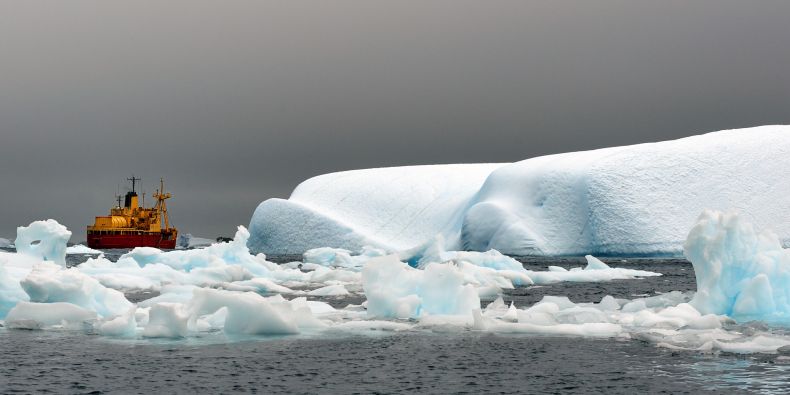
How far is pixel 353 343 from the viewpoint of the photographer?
11047 mm

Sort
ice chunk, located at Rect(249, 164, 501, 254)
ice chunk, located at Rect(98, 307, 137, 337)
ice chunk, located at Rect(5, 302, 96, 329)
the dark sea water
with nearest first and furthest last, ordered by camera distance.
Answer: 1. the dark sea water
2. ice chunk, located at Rect(98, 307, 137, 337)
3. ice chunk, located at Rect(5, 302, 96, 329)
4. ice chunk, located at Rect(249, 164, 501, 254)

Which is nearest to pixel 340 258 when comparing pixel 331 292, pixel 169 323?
pixel 331 292

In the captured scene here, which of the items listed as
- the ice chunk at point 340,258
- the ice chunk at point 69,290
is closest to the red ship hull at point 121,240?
the ice chunk at point 340,258

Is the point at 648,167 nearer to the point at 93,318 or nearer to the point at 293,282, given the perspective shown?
A: the point at 293,282

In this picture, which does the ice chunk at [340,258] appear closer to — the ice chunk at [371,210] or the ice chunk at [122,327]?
the ice chunk at [371,210]

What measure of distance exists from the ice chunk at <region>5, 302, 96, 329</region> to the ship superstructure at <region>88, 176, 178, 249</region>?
57464 mm

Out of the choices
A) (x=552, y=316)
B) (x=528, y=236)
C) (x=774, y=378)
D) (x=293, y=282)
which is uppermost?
(x=528, y=236)

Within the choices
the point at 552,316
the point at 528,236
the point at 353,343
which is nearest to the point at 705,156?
the point at 528,236

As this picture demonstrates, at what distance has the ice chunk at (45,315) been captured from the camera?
1236cm

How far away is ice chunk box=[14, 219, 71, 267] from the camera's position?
64.5ft

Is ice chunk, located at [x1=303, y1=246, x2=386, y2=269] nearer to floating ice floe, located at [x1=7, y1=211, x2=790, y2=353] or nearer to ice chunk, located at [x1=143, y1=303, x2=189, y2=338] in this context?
floating ice floe, located at [x1=7, y1=211, x2=790, y2=353]

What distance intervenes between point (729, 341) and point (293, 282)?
584 inches

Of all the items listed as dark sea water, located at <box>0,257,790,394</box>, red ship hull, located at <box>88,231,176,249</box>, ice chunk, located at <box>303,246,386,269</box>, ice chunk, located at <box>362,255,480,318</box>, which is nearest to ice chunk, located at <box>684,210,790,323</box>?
dark sea water, located at <box>0,257,790,394</box>

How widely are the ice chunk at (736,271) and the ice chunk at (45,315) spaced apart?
9.45m
